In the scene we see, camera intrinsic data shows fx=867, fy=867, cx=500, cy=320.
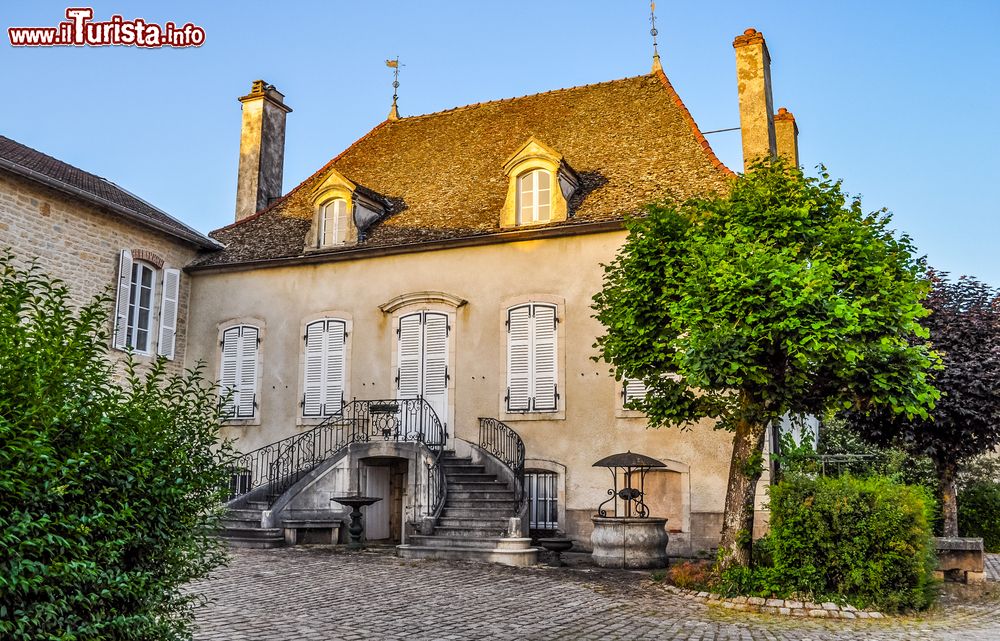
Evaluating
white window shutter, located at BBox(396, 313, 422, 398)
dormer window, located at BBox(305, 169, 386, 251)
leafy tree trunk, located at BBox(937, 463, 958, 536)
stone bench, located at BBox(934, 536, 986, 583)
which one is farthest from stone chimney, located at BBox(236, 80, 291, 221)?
stone bench, located at BBox(934, 536, 986, 583)

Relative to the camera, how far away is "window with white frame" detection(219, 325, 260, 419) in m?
17.3

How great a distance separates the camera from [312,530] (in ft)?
47.3

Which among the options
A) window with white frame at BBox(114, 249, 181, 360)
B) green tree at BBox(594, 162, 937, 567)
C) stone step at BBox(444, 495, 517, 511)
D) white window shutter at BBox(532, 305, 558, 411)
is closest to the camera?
green tree at BBox(594, 162, 937, 567)

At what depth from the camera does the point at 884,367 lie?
1011 cm

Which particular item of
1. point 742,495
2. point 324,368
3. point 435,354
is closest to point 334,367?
point 324,368

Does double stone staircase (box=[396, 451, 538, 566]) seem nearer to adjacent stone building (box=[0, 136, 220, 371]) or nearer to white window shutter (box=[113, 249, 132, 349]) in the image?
adjacent stone building (box=[0, 136, 220, 371])

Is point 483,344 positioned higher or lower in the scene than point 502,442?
higher

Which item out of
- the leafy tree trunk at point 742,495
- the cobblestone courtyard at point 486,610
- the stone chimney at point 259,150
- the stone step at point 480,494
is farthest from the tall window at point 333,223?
the leafy tree trunk at point 742,495

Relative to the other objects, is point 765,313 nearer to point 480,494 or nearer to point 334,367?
point 480,494

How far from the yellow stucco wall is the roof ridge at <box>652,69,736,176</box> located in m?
2.21

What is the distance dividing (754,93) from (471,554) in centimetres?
950

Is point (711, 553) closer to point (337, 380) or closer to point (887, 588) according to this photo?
point (887, 588)

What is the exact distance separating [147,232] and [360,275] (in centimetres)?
431

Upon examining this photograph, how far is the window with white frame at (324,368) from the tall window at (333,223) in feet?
5.32
